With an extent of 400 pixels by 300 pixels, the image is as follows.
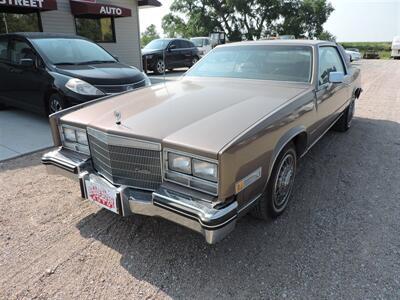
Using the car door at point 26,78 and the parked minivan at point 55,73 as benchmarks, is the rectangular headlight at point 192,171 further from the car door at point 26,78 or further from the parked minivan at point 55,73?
the car door at point 26,78

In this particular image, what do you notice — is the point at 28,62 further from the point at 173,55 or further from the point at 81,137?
the point at 173,55

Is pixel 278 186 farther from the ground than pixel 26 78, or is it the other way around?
pixel 26 78

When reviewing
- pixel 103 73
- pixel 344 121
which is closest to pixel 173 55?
pixel 103 73

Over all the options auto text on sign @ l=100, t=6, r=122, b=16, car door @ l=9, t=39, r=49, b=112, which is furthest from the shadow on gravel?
auto text on sign @ l=100, t=6, r=122, b=16

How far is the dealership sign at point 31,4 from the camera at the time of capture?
8.57 metres

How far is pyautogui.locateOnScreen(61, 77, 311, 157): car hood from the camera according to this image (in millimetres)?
2266

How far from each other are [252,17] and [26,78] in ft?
116

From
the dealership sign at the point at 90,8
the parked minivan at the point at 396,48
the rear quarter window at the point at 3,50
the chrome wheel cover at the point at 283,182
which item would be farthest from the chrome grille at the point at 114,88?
the parked minivan at the point at 396,48

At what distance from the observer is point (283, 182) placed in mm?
2947

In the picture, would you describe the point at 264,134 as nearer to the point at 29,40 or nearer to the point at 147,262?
the point at 147,262

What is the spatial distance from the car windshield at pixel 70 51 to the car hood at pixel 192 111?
9.68ft

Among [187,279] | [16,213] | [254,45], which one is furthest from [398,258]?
[16,213]

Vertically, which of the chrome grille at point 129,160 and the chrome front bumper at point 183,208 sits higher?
the chrome grille at point 129,160

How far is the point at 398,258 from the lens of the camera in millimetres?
2498
